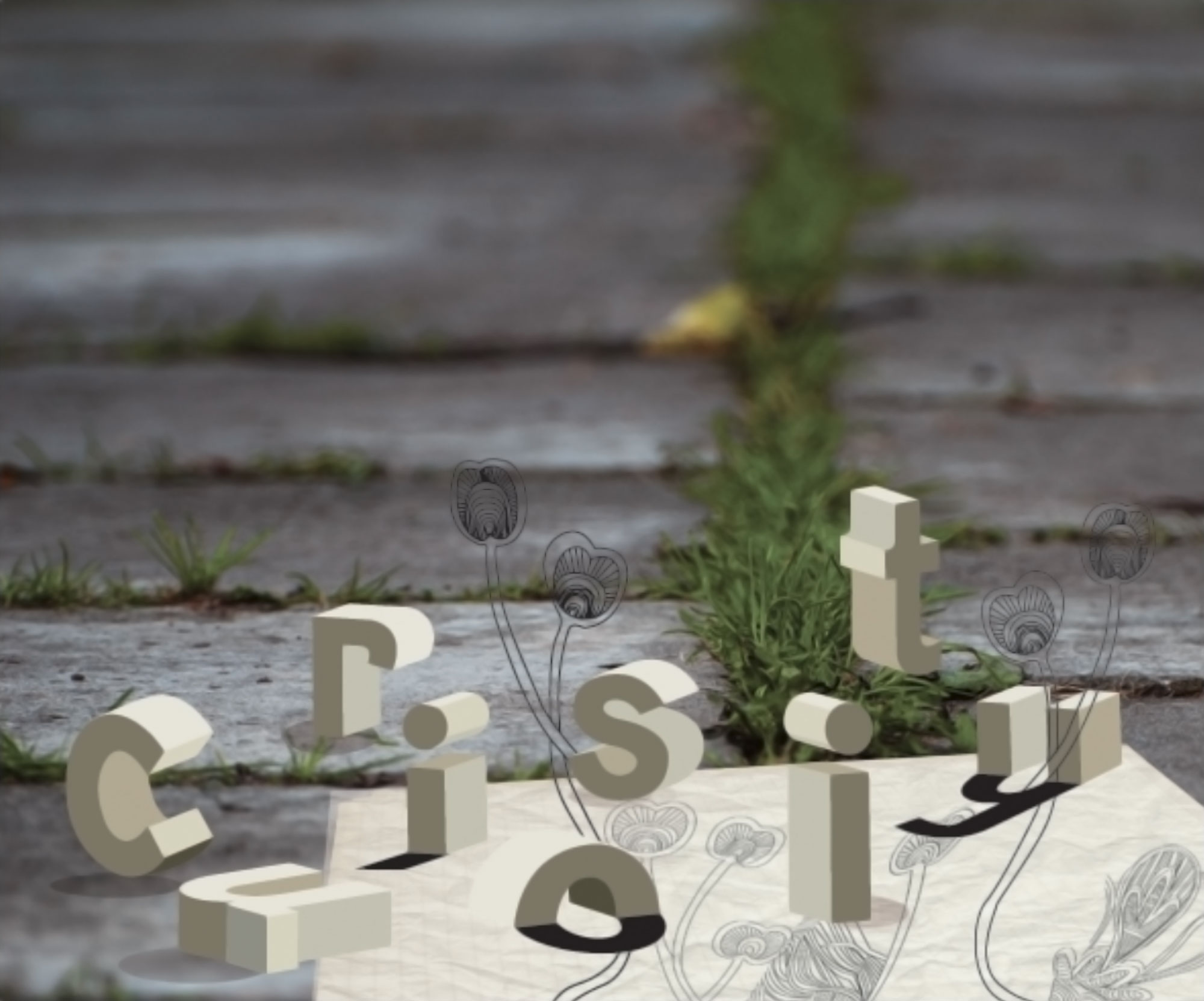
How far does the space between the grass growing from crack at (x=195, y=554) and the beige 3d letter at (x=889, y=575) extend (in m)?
0.95

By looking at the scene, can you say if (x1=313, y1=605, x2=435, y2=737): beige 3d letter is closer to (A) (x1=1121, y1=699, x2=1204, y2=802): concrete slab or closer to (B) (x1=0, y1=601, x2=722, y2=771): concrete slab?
(B) (x1=0, y1=601, x2=722, y2=771): concrete slab

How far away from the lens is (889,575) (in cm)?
157

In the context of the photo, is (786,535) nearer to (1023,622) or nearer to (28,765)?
(1023,622)

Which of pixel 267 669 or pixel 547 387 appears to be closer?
pixel 267 669

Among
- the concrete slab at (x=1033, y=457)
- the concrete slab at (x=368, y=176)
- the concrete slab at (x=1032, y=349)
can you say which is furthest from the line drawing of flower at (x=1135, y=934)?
the concrete slab at (x=368, y=176)

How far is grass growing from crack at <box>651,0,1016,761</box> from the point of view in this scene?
1.94 meters

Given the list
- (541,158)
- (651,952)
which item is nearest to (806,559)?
(651,952)

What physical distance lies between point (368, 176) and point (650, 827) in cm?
424

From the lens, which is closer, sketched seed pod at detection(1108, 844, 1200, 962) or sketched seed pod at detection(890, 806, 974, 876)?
sketched seed pod at detection(1108, 844, 1200, 962)

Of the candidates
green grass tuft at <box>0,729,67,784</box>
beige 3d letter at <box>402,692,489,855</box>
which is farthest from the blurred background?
beige 3d letter at <box>402,692,489,855</box>

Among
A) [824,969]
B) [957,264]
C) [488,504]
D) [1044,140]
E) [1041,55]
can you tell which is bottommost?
[824,969]

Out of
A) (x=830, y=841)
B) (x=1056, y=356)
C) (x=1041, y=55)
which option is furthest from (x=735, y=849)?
(x=1041, y=55)

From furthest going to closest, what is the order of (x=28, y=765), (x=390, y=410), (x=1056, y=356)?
1. (x=1056, y=356)
2. (x=390, y=410)
3. (x=28, y=765)

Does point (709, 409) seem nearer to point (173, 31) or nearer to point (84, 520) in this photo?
point (84, 520)
